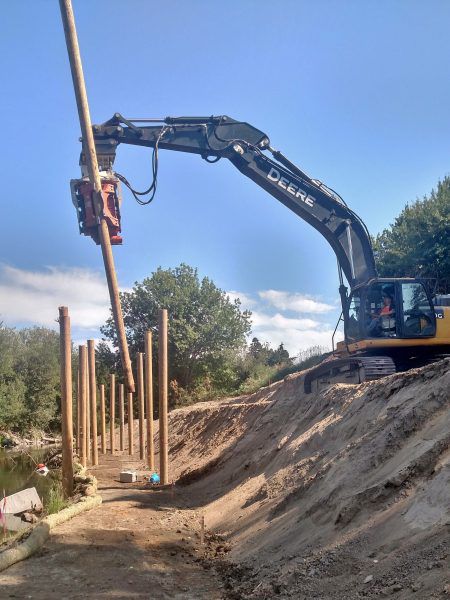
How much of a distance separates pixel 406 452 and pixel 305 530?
A: 127cm

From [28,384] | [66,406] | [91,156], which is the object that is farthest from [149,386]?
[28,384]

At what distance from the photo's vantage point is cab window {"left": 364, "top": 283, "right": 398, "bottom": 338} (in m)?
11.8

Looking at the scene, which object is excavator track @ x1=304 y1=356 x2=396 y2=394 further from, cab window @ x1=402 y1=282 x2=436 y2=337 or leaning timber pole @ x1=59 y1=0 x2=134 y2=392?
leaning timber pole @ x1=59 y1=0 x2=134 y2=392

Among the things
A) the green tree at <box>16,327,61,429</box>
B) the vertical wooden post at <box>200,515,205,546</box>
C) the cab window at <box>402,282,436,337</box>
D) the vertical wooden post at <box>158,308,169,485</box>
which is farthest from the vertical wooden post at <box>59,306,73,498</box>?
the green tree at <box>16,327,61,429</box>

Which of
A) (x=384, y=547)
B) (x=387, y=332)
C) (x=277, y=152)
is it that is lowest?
(x=384, y=547)

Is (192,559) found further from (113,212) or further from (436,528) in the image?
(113,212)

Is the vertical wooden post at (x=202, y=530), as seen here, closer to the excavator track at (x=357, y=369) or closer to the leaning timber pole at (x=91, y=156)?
the leaning timber pole at (x=91, y=156)

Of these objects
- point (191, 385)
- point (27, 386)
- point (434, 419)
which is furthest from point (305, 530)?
point (27, 386)

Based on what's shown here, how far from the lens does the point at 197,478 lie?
43.4 ft

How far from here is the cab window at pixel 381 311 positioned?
38.8ft

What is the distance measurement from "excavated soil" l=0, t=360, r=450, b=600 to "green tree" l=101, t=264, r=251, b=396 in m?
27.1

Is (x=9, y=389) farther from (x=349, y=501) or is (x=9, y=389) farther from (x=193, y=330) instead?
(x=349, y=501)

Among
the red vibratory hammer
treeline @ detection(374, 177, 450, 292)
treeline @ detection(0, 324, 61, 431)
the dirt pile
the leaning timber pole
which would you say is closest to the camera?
the dirt pile

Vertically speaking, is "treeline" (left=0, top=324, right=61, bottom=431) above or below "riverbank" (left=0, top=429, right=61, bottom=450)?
above
